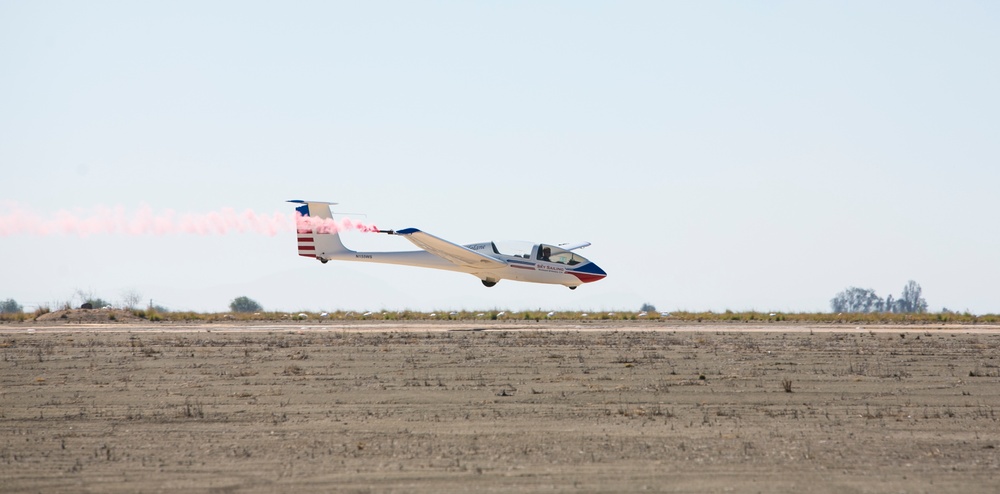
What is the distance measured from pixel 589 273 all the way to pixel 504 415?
27260 mm

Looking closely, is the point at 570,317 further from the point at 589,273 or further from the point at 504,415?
the point at 504,415

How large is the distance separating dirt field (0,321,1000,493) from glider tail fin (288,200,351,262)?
1839 centimetres

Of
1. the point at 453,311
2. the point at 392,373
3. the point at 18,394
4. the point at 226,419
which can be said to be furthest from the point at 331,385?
the point at 453,311

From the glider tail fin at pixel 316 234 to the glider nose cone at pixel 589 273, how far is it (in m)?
12.9

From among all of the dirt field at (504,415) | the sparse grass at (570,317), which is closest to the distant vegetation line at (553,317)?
the sparse grass at (570,317)

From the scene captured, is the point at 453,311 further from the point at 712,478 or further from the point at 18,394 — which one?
the point at 712,478

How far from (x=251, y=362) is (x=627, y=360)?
10.1m

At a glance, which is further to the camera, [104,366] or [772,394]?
[104,366]

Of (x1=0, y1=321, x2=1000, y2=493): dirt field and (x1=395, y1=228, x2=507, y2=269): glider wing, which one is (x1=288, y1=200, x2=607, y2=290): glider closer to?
(x1=395, y1=228, x2=507, y2=269): glider wing

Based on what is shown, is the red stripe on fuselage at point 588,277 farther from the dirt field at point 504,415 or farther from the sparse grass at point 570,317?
the dirt field at point 504,415

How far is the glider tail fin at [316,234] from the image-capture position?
49.8 m

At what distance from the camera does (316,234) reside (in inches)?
1966

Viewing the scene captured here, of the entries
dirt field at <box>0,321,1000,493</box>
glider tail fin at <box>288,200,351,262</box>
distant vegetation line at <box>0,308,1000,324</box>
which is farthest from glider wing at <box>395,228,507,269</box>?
dirt field at <box>0,321,1000,493</box>

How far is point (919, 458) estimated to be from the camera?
13.9m
